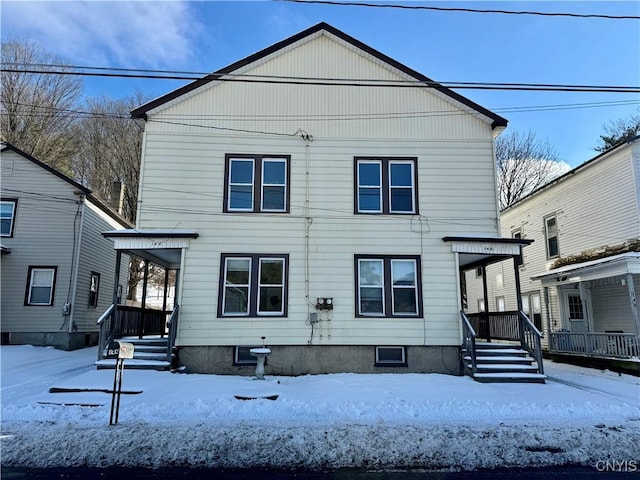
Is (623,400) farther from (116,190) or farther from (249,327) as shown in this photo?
(116,190)

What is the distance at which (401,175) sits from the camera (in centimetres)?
1239

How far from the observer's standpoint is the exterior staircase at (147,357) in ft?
34.4

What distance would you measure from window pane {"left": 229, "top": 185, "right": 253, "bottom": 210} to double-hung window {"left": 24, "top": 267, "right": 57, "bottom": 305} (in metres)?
8.90

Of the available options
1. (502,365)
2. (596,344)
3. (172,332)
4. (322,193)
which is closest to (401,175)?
(322,193)

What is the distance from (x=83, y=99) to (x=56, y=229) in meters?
17.9

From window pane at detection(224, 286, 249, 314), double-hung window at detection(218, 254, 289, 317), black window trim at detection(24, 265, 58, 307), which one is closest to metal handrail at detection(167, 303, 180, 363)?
double-hung window at detection(218, 254, 289, 317)

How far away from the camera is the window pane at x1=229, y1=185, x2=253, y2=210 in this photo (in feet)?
39.2

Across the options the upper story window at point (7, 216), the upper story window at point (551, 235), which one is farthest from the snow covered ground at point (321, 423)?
the upper story window at point (551, 235)

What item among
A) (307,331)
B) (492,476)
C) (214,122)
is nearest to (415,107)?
(214,122)

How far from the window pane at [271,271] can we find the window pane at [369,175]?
3300mm

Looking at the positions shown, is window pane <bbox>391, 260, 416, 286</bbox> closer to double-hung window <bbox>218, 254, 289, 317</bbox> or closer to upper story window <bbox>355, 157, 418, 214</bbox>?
upper story window <bbox>355, 157, 418, 214</bbox>

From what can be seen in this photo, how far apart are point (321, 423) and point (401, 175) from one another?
7770 mm

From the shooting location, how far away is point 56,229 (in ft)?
53.6

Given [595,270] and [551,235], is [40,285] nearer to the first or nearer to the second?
[595,270]
